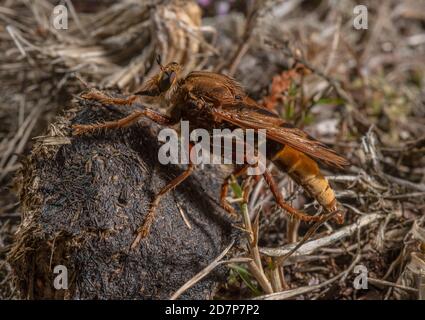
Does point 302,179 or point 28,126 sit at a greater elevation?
point 28,126

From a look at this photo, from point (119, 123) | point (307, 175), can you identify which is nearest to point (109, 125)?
point (119, 123)

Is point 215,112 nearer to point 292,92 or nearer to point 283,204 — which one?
point 283,204

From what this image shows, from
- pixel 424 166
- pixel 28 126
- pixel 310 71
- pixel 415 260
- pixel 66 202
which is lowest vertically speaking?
pixel 415 260

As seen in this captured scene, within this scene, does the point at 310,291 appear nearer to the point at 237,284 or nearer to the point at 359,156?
the point at 237,284

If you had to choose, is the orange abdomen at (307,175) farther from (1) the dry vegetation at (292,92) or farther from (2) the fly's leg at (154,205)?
(2) the fly's leg at (154,205)

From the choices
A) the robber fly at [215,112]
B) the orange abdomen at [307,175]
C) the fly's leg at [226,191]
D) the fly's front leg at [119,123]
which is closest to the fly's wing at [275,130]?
the robber fly at [215,112]

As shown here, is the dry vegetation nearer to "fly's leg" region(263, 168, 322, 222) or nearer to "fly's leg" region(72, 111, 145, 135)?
"fly's leg" region(263, 168, 322, 222)

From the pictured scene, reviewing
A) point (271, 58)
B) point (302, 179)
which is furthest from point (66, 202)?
point (271, 58)
